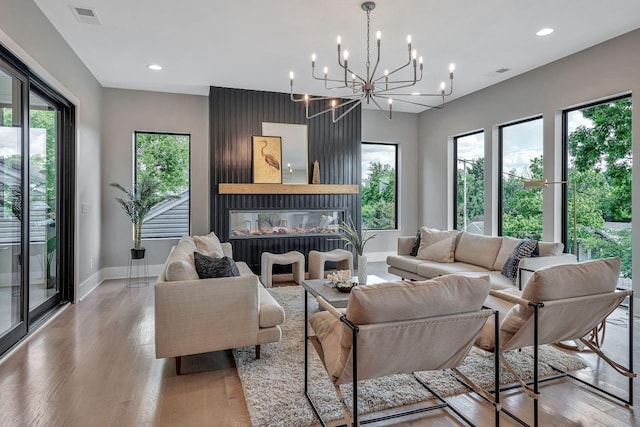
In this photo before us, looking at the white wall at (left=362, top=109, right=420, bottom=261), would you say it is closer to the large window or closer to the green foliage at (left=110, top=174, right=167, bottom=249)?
the large window

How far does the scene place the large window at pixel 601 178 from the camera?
4137mm

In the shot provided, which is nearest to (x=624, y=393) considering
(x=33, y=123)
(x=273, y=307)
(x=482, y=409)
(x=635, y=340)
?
(x=482, y=409)

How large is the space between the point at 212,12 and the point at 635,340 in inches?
182

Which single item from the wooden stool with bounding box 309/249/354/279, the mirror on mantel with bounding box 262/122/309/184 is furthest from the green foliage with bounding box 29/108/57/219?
the wooden stool with bounding box 309/249/354/279

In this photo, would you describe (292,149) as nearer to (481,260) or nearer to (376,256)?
(376,256)

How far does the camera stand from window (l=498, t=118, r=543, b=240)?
5164 mm

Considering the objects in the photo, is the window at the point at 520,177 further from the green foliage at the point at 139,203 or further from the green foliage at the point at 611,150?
the green foliage at the point at 139,203

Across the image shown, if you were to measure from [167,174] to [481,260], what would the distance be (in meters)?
4.82

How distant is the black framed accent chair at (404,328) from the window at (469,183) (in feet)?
15.4

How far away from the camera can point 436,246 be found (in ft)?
16.0

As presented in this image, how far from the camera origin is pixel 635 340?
3.12 metres

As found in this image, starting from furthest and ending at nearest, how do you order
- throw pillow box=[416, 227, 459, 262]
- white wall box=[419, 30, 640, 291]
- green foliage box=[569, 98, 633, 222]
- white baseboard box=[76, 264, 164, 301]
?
throw pillow box=[416, 227, 459, 262] → white baseboard box=[76, 264, 164, 301] → green foliage box=[569, 98, 633, 222] → white wall box=[419, 30, 640, 291]

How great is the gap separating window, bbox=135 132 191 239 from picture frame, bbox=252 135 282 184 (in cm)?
120

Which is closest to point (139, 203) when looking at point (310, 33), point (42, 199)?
point (42, 199)
